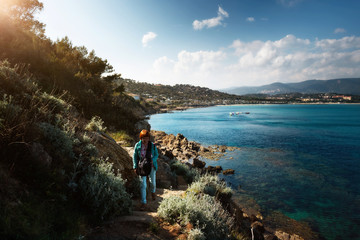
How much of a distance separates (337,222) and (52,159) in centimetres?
1489

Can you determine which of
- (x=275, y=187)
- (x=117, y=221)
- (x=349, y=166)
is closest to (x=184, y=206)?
(x=117, y=221)

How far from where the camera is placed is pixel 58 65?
10984 millimetres

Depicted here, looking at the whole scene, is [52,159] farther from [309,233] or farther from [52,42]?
[52,42]

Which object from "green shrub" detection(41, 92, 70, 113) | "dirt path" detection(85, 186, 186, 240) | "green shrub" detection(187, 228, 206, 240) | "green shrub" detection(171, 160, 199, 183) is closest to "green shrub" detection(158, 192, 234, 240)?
"dirt path" detection(85, 186, 186, 240)

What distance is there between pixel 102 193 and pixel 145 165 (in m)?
1.45

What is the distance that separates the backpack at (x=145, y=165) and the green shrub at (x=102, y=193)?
0.81 meters

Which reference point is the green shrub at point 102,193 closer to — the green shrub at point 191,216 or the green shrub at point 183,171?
the green shrub at point 191,216

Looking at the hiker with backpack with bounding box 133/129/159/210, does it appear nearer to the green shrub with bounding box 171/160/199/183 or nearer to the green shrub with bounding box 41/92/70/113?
the green shrub with bounding box 41/92/70/113

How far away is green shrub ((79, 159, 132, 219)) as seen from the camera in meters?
4.07

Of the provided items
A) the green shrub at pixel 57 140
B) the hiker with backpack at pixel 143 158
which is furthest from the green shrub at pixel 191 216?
the green shrub at pixel 57 140

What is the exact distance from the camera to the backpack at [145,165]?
5.44 meters

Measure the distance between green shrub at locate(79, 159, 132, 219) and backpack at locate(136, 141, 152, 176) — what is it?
0.81m

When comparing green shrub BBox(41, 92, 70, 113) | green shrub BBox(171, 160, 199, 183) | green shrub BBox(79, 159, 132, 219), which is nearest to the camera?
green shrub BBox(79, 159, 132, 219)

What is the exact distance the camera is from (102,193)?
4.24 metres
